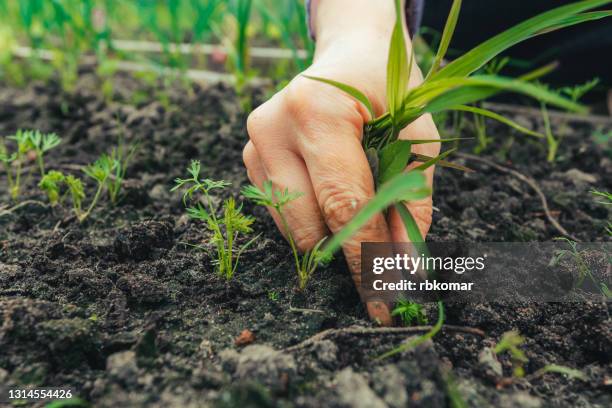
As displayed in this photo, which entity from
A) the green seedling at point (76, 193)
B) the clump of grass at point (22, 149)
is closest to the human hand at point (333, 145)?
the green seedling at point (76, 193)

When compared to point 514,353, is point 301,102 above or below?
above

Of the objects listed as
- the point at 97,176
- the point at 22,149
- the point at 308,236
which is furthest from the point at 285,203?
the point at 22,149

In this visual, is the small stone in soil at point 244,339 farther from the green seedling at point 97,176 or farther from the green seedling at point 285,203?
the green seedling at point 97,176

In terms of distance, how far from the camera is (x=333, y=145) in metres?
1.20

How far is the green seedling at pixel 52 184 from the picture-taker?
1.65m

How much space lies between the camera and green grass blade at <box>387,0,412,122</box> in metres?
1.04

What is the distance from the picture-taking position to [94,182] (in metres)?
2.00

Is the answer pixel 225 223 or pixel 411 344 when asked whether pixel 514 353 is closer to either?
pixel 411 344

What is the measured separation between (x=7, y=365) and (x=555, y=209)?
1.72 metres

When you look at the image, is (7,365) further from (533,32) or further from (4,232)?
(533,32)

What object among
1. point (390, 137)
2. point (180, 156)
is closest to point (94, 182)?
point (180, 156)

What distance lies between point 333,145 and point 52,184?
99 centimetres

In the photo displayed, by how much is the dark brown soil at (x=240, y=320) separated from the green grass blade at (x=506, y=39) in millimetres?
572

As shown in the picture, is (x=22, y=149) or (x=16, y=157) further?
(x=16, y=157)
